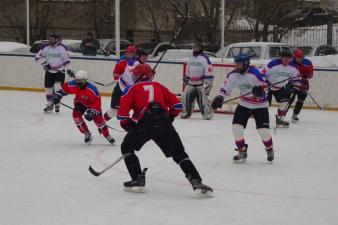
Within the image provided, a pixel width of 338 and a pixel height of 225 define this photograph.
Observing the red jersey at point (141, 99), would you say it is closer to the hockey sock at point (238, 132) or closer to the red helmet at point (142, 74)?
the red helmet at point (142, 74)

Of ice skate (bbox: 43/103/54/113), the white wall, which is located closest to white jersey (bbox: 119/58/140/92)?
ice skate (bbox: 43/103/54/113)

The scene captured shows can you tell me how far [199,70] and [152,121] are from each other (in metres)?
5.88

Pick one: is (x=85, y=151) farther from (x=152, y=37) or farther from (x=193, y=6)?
(x=152, y=37)

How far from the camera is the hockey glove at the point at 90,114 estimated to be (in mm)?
8859

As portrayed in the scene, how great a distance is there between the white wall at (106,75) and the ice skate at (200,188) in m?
7.89

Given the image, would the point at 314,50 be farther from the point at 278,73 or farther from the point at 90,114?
the point at 90,114

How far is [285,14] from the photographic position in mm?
22922

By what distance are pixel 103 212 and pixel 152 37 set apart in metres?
22.6

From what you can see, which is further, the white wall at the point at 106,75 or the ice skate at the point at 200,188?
the white wall at the point at 106,75

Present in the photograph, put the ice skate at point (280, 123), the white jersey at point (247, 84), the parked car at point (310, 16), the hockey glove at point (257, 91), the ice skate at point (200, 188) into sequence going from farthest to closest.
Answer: the parked car at point (310, 16), the ice skate at point (280, 123), the white jersey at point (247, 84), the hockey glove at point (257, 91), the ice skate at point (200, 188)

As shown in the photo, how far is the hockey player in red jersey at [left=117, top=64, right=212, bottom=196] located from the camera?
6.48 m

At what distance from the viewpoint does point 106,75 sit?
15984 mm

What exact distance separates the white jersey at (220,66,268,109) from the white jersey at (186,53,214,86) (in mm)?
4064

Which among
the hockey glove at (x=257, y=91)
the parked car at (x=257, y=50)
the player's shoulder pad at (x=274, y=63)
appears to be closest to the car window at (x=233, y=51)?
the parked car at (x=257, y=50)
